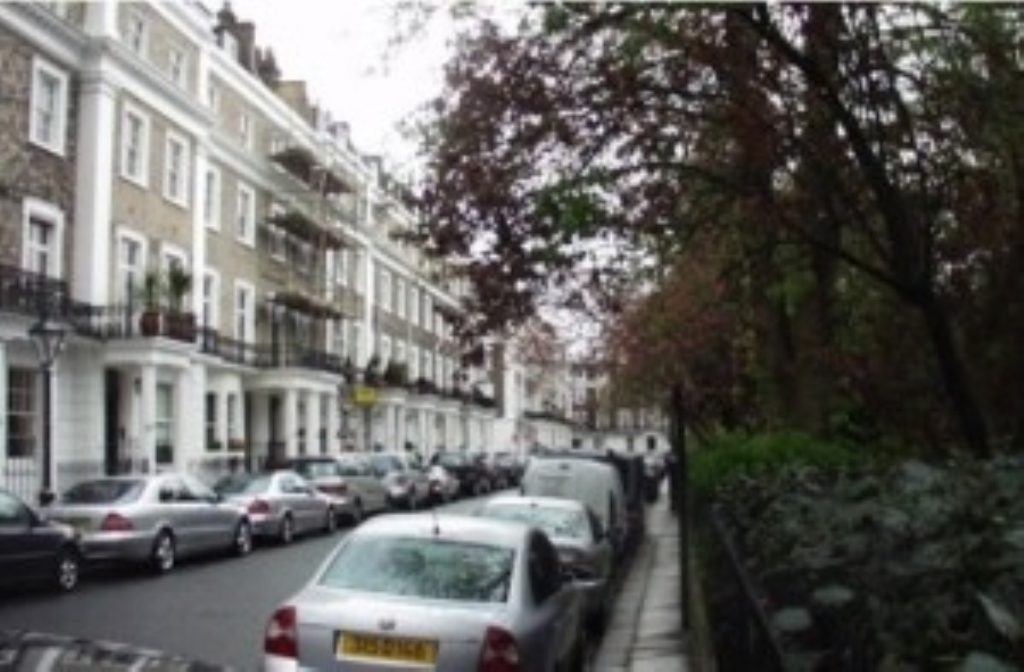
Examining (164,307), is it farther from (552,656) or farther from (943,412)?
(552,656)

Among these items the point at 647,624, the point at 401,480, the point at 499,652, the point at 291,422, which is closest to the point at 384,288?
the point at 291,422

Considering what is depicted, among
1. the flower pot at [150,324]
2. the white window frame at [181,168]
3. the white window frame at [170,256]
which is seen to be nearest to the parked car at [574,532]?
the flower pot at [150,324]

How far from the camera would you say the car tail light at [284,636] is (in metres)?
8.35

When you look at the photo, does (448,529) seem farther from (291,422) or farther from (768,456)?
(291,422)

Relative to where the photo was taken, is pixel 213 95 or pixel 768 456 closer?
pixel 768 456

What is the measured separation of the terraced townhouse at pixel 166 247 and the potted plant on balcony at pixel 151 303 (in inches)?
3.3

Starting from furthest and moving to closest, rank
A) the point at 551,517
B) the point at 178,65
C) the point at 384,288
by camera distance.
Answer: the point at 384,288
the point at 178,65
the point at 551,517

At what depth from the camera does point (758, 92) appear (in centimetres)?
885

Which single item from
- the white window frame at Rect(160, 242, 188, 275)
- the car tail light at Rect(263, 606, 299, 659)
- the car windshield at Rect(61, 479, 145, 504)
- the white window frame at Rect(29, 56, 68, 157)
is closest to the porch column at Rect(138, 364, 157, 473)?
the white window frame at Rect(160, 242, 188, 275)

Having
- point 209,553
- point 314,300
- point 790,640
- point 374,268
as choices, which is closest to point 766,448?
point 790,640

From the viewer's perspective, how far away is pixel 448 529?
9.59 metres

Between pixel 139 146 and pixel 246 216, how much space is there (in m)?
11.0

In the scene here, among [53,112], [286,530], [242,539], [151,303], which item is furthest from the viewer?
[151,303]

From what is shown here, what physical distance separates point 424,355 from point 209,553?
57296mm
